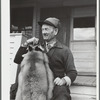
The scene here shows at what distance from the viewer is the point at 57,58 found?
202 cm

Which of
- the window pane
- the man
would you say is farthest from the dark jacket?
the window pane

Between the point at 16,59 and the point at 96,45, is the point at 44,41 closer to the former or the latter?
the point at 16,59

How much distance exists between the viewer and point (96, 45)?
1.89m

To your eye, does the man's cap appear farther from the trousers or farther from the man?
the trousers

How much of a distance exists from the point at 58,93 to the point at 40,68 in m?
0.25

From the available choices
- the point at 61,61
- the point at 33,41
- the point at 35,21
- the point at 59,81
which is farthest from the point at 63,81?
the point at 35,21

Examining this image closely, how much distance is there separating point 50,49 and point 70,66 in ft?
0.72

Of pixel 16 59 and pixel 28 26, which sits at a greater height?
pixel 28 26

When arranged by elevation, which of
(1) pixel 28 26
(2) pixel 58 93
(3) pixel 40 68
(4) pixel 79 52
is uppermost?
(1) pixel 28 26

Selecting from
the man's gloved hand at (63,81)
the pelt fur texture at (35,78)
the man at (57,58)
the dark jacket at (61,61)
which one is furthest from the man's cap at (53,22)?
the man's gloved hand at (63,81)

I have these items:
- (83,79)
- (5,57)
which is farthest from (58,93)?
(5,57)

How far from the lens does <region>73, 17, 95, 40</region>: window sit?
6.34ft

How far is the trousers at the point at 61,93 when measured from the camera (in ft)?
6.41

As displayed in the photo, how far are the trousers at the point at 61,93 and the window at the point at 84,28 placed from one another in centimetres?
40
